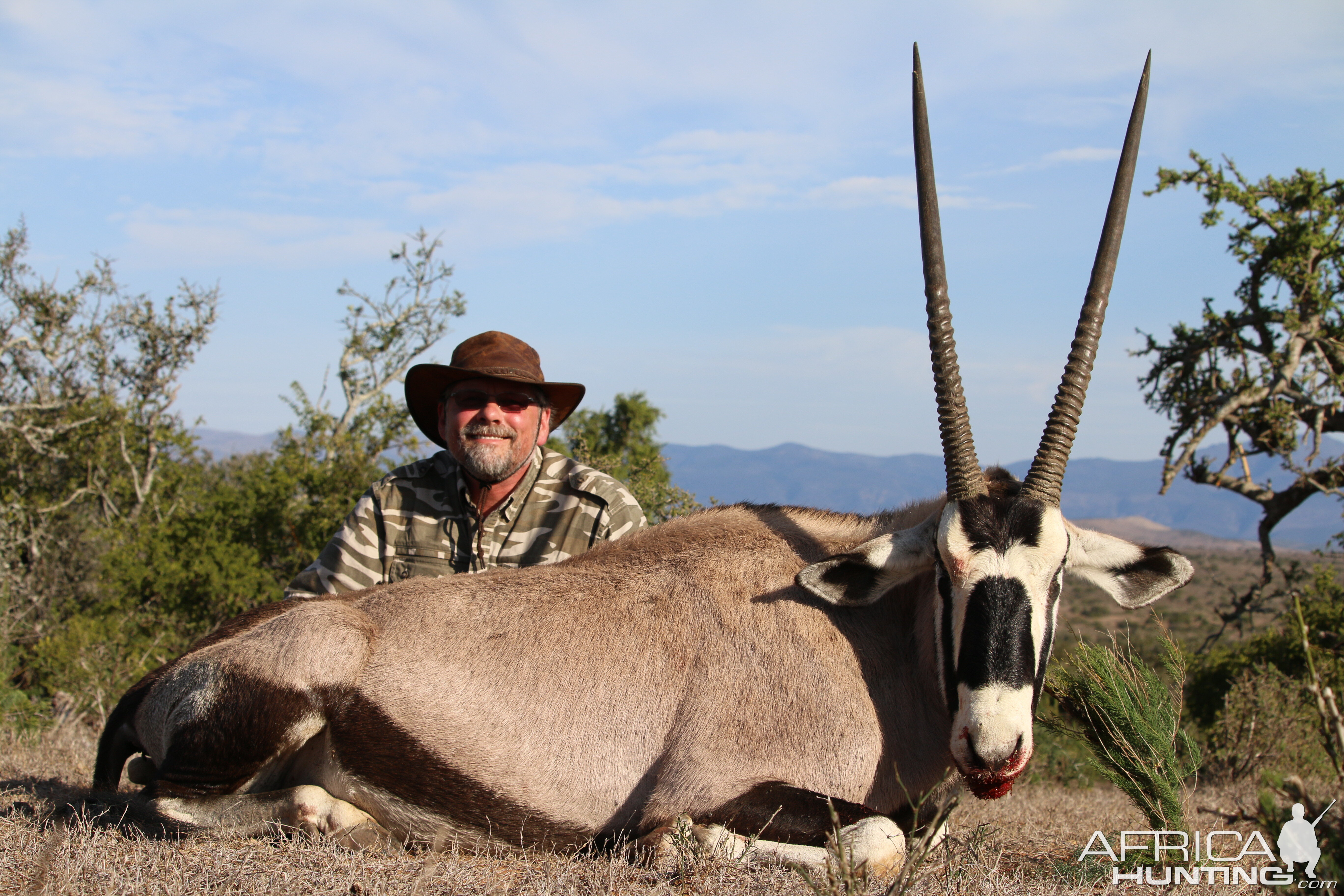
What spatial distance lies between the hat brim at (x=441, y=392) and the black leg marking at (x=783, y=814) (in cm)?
322

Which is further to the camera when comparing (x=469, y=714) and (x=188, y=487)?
(x=188, y=487)

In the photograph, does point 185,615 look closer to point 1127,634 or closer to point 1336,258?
point 1127,634

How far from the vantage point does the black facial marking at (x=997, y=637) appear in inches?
158

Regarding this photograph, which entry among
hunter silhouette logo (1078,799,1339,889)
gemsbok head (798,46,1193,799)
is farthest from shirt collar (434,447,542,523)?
hunter silhouette logo (1078,799,1339,889)

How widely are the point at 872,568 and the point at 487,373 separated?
292 centimetres

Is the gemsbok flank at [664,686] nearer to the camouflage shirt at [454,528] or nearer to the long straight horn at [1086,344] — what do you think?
the long straight horn at [1086,344]

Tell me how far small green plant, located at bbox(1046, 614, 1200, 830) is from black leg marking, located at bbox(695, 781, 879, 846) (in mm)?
1244

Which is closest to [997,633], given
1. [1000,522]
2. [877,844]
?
[1000,522]

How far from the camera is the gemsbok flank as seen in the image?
4.38 meters

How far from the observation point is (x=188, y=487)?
1474cm

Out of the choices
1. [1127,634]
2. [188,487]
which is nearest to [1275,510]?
[1127,634]

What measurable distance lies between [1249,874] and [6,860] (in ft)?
18.0

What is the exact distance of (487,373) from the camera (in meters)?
6.43

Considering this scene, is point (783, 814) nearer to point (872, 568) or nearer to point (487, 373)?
point (872, 568)
